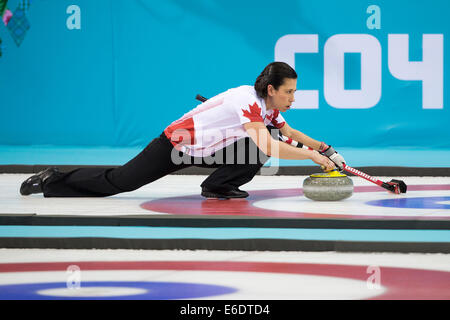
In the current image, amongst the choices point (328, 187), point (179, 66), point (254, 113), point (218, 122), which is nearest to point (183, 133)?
point (218, 122)

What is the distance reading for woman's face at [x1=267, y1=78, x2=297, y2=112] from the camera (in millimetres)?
3691

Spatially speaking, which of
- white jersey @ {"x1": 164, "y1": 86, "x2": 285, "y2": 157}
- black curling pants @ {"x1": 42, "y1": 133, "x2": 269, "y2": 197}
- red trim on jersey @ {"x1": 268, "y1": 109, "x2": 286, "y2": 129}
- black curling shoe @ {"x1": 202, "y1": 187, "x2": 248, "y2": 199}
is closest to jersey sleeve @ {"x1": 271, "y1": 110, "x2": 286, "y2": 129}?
red trim on jersey @ {"x1": 268, "y1": 109, "x2": 286, "y2": 129}

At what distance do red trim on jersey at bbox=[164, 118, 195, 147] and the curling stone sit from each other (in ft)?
1.97

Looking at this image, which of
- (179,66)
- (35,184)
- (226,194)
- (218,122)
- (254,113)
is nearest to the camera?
(254,113)

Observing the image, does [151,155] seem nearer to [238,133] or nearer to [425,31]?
[238,133]

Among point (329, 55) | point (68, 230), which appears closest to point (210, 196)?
point (68, 230)

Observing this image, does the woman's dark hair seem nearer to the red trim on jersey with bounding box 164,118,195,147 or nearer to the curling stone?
the red trim on jersey with bounding box 164,118,195,147

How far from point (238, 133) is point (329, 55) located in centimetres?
339

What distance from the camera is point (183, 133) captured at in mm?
3828

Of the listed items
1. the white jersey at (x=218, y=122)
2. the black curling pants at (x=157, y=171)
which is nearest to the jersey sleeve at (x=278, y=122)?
the white jersey at (x=218, y=122)

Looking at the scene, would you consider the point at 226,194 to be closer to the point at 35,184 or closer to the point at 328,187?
the point at 328,187

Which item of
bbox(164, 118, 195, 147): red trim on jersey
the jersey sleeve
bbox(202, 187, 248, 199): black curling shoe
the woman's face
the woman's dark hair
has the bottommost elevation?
bbox(202, 187, 248, 199): black curling shoe

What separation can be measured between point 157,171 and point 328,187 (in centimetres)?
81
